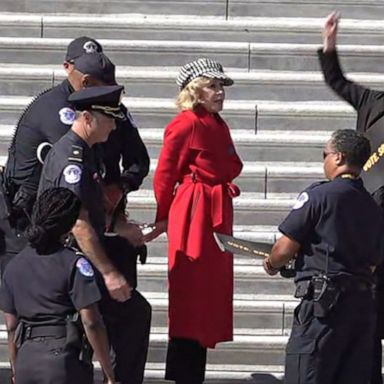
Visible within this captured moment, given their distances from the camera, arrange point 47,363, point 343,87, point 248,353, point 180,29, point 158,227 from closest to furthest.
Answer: point 47,363 < point 343,87 < point 158,227 < point 248,353 < point 180,29

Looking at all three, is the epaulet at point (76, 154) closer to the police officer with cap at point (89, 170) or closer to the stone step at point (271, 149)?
the police officer with cap at point (89, 170)

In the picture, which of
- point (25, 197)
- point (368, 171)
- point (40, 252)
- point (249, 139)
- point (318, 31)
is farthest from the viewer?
point (318, 31)

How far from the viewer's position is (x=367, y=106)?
721 centimetres

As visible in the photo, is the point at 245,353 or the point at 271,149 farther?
the point at 271,149

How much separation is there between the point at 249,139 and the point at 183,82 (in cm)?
193

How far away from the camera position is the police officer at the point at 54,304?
5.40 m

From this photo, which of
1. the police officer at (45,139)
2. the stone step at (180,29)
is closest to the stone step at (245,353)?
the police officer at (45,139)

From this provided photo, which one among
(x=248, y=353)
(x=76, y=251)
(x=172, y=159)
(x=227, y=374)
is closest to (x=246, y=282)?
(x=248, y=353)

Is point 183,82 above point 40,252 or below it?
above

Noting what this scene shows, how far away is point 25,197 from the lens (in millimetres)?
6688

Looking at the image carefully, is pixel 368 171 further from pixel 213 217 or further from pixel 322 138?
pixel 322 138

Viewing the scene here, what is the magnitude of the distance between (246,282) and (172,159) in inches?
60.1

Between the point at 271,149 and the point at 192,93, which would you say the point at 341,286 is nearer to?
the point at 192,93

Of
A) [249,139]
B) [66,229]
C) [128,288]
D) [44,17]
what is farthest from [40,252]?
[44,17]
